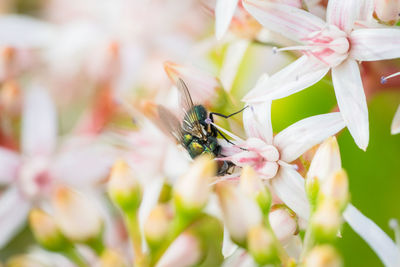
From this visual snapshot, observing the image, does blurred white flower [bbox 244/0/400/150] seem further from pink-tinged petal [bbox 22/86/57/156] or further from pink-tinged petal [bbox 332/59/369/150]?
pink-tinged petal [bbox 22/86/57/156]

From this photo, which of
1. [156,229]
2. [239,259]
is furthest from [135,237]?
[239,259]

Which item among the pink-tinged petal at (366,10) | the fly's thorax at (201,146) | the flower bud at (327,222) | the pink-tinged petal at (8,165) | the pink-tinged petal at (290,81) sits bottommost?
the pink-tinged petal at (8,165)

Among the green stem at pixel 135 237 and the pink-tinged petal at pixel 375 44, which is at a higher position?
the pink-tinged petal at pixel 375 44

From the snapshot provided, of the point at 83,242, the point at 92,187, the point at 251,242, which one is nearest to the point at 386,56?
the point at 251,242

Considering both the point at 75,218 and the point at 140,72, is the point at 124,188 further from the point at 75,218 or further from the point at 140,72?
the point at 140,72

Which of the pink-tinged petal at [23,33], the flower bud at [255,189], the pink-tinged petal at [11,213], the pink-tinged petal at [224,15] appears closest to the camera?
the flower bud at [255,189]

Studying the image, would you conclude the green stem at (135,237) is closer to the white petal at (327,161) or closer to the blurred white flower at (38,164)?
the white petal at (327,161)

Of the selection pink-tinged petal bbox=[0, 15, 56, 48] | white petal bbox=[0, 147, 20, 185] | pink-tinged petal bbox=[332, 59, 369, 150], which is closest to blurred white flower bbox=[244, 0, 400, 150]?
pink-tinged petal bbox=[332, 59, 369, 150]

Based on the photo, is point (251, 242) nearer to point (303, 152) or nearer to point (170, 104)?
point (303, 152)

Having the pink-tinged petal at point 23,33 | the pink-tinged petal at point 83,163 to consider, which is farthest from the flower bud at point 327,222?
the pink-tinged petal at point 23,33
